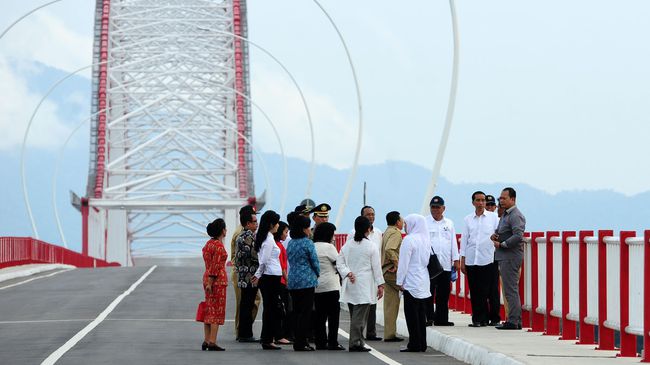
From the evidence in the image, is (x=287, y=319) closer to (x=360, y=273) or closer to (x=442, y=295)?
(x=360, y=273)

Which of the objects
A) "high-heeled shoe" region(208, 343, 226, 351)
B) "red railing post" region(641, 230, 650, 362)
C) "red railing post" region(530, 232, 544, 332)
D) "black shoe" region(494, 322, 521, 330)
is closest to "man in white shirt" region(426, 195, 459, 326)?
"black shoe" region(494, 322, 521, 330)

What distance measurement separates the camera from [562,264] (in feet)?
59.7

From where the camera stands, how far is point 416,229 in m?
18.1

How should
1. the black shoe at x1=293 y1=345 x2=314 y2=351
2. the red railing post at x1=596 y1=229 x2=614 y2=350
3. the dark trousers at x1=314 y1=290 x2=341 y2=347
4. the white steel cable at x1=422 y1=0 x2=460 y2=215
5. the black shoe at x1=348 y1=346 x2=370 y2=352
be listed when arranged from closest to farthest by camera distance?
the red railing post at x1=596 y1=229 x2=614 y2=350, the black shoe at x1=348 y1=346 x2=370 y2=352, the black shoe at x1=293 y1=345 x2=314 y2=351, the dark trousers at x1=314 y1=290 x2=341 y2=347, the white steel cable at x1=422 y1=0 x2=460 y2=215

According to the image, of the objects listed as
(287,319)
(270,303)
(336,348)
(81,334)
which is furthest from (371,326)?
(81,334)

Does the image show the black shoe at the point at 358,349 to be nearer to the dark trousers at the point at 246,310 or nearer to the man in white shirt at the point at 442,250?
the dark trousers at the point at 246,310

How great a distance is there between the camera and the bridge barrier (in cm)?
1512

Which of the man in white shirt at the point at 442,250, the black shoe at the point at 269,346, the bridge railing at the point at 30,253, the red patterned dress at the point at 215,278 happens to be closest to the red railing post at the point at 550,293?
the man in white shirt at the point at 442,250

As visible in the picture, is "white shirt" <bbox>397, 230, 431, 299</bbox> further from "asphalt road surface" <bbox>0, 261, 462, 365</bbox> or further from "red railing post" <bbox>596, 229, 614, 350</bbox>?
"red railing post" <bbox>596, 229, 614, 350</bbox>

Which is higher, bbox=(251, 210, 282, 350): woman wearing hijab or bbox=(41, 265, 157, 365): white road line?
bbox=(251, 210, 282, 350): woman wearing hijab

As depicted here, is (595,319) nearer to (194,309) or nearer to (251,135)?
(194,309)

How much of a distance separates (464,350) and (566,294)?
6.03 feet

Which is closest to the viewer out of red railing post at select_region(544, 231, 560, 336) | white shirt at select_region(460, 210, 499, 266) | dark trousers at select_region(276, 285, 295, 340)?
red railing post at select_region(544, 231, 560, 336)

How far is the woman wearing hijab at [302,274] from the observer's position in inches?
707
